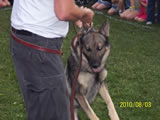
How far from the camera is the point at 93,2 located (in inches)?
632

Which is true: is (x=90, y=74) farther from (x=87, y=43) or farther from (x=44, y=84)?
(x=44, y=84)

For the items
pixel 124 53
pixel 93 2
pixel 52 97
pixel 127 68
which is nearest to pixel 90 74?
pixel 52 97

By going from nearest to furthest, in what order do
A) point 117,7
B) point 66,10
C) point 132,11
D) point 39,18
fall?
point 66,10 < point 39,18 < point 132,11 < point 117,7

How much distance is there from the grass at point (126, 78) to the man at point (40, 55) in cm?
232

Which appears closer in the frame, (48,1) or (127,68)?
(48,1)

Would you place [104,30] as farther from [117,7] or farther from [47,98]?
[117,7]

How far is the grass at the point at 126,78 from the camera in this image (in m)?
4.81

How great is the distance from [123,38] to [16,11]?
7.03 metres

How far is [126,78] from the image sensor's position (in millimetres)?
6102

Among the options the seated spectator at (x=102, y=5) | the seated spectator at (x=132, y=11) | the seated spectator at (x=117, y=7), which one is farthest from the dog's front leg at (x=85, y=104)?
the seated spectator at (x=102, y=5)

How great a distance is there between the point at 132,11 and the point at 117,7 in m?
1.35

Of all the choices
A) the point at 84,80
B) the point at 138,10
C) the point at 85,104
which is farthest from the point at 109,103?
the point at 138,10
